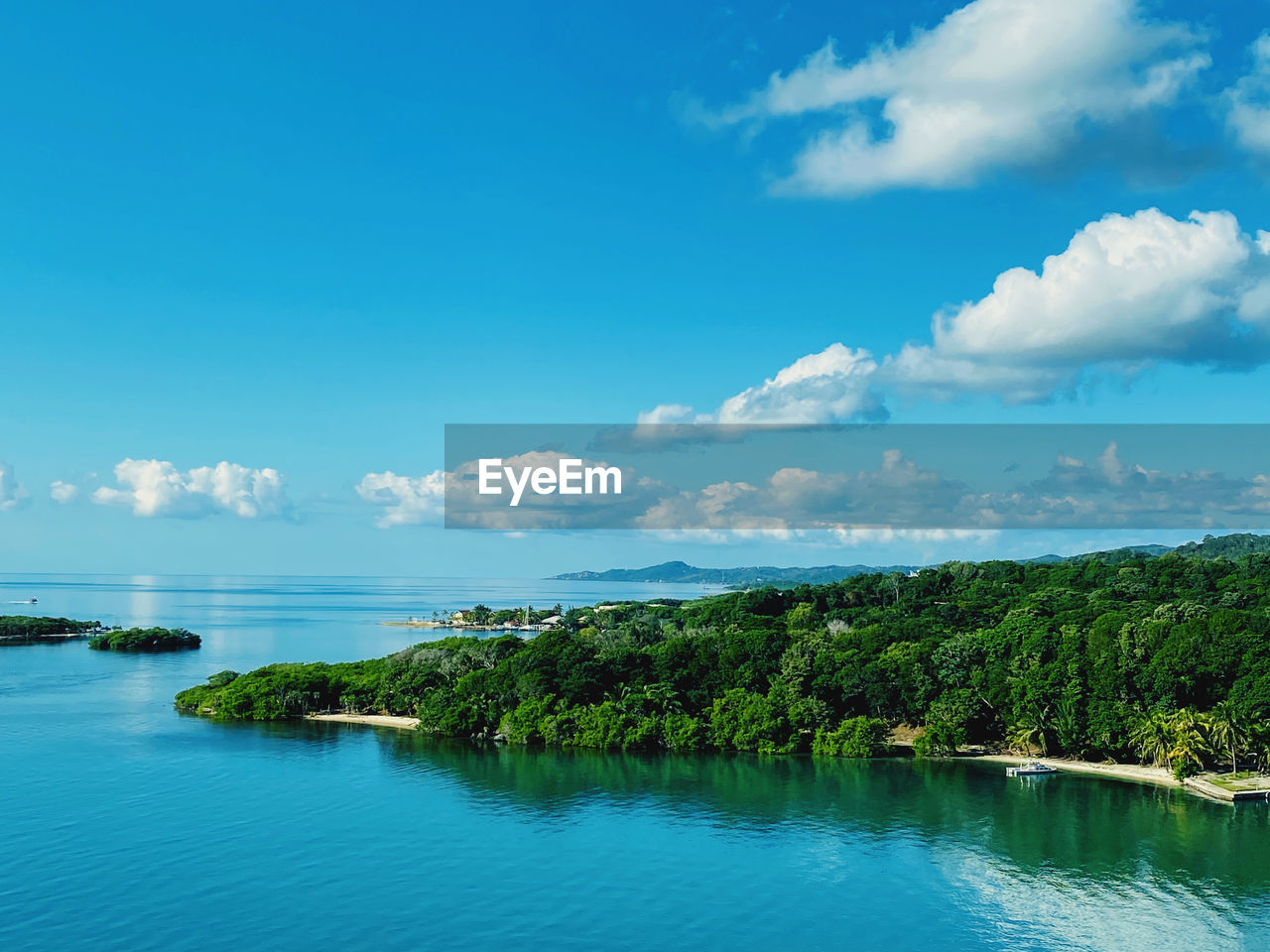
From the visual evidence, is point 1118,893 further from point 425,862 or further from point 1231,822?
point 425,862

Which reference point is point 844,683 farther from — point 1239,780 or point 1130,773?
point 1239,780

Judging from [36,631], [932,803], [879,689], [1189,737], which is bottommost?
[932,803]

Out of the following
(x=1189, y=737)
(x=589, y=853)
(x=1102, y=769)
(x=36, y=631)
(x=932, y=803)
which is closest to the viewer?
(x=589, y=853)

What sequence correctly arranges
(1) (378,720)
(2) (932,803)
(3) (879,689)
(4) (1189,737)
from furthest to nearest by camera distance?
1. (1) (378,720)
2. (3) (879,689)
3. (4) (1189,737)
4. (2) (932,803)

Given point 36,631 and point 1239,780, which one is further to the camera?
point 36,631

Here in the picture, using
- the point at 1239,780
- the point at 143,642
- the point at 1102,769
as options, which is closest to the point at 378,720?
the point at 1102,769

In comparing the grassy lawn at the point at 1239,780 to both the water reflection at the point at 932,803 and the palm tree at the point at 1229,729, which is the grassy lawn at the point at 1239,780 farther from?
the water reflection at the point at 932,803
